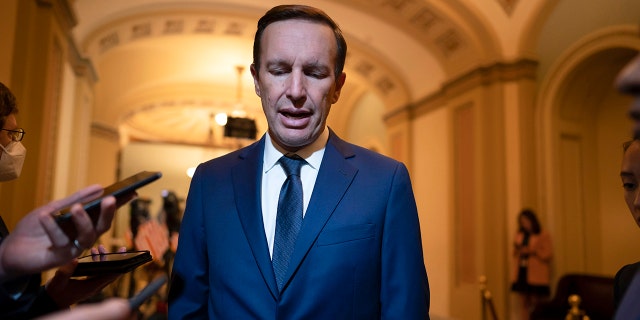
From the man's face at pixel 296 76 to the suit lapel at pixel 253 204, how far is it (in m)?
0.13

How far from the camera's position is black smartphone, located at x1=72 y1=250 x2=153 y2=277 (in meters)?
1.39

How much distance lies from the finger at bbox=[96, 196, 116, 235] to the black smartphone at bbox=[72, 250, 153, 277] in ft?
1.29

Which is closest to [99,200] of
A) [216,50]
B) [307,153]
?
[307,153]

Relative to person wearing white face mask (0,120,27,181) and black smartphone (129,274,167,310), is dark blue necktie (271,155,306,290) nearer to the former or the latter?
black smartphone (129,274,167,310)

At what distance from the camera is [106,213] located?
3.29 ft

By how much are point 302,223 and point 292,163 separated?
0.19m

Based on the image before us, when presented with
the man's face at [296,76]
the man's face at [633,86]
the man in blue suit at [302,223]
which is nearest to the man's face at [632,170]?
the man in blue suit at [302,223]

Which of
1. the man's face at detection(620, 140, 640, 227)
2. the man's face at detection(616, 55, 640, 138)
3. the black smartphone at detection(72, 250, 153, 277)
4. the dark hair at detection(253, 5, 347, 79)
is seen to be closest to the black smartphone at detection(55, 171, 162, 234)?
the black smartphone at detection(72, 250, 153, 277)

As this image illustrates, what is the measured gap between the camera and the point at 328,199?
4.95 feet

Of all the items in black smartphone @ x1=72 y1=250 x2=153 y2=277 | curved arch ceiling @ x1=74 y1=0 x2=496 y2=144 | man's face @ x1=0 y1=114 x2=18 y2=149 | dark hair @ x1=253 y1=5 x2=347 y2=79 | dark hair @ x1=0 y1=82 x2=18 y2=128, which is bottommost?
black smartphone @ x1=72 y1=250 x2=153 y2=277

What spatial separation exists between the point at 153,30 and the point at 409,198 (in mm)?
8299

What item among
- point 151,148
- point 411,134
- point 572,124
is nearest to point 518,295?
point 572,124

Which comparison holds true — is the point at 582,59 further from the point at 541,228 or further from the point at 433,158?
the point at 433,158

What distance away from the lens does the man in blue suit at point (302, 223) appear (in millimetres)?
1441
